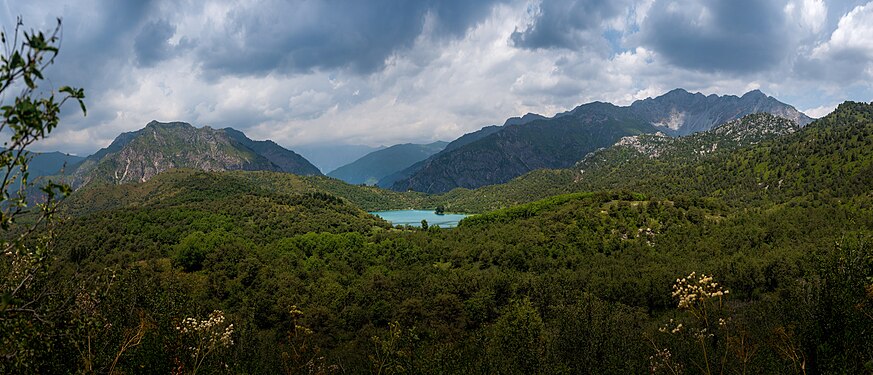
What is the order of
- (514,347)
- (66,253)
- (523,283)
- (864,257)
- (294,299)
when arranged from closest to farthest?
(864,257)
(514,347)
(294,299)
(523,283)
(66,253)

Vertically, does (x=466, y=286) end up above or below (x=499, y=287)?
above

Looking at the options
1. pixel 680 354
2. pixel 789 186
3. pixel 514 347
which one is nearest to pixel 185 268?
pixel 514 347

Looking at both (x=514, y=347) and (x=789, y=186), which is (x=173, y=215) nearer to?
(x=514, y=347)

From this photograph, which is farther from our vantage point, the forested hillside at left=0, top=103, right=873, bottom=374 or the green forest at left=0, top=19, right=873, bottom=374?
the forested hillside at left=0, top=103, right=873, bottom=374

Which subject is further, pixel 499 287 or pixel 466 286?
pixel 499 287

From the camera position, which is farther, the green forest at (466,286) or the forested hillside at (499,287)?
the forested hillside at (499,287)

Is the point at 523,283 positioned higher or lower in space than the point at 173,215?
lower

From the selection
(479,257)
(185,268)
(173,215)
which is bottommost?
(479,257)

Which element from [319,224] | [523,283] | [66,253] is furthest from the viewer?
[319,224]
